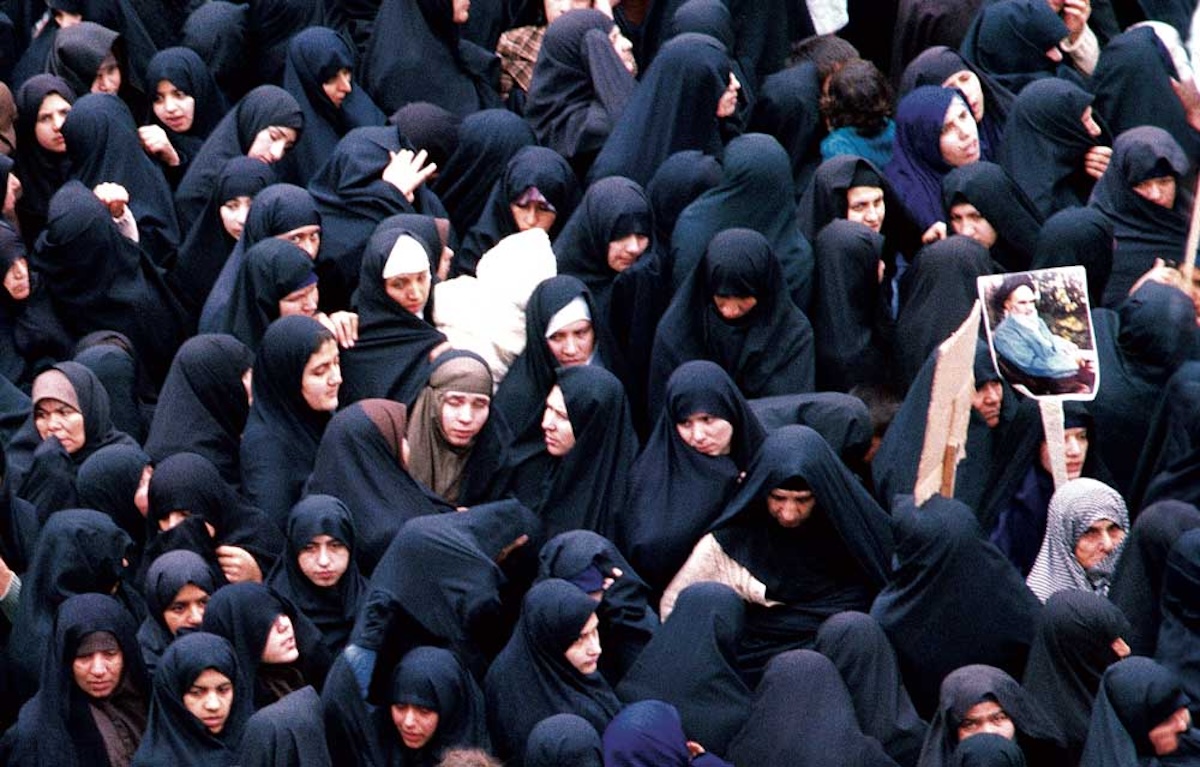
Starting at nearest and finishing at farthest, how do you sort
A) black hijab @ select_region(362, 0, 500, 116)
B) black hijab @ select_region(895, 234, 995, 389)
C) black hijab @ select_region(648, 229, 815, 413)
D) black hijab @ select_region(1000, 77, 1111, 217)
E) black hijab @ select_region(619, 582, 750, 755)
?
black hijab @ select_region(619, 582, 750, 755)
black hijab @ select_region(648, 229, 815, 413)
black hijab @ select_region(895, 234, 995, 389)
black hijab @ select_region(1000, 77, 1111, 217)
black hijab @ select_region(362, 0, 500, 116)

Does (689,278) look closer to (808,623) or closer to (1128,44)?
(808,623)

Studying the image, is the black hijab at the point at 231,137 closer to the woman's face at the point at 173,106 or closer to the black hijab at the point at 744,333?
the woman's face at the point at 173,106

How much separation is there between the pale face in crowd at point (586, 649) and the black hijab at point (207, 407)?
62.0 inches

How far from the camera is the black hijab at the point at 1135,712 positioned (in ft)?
29.9

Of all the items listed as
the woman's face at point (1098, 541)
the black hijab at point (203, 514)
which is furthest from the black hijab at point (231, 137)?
the woman's face at point (1098, 541)

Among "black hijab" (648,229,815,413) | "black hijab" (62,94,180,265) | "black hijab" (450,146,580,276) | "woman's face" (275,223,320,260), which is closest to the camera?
"black hijab" (648,229,815,413)

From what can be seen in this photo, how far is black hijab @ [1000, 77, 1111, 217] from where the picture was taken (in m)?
11.5

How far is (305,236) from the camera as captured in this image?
436 inches

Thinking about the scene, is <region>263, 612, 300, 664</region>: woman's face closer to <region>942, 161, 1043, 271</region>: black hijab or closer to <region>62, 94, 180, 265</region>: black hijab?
<region>62, 94, 180, 265</region>: black hijab

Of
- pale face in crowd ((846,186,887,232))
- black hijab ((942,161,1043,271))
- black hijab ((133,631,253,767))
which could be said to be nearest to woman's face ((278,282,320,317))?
black hijab ((133,631,253,767))

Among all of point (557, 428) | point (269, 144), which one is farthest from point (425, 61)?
point (557, 428)

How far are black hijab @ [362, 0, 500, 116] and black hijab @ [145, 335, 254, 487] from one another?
70.2 inches

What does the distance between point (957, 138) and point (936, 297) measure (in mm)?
782

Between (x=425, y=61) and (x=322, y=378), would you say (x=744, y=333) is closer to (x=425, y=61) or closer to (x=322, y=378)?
(x=322, y=378)
